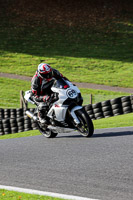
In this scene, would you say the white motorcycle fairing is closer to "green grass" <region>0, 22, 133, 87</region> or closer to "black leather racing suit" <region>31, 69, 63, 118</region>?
"black leather racing suit" <region>31, 69, 63, 118</region>

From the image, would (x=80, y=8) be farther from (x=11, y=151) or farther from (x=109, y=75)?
(x=11, y=151)

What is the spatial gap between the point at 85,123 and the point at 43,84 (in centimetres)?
159

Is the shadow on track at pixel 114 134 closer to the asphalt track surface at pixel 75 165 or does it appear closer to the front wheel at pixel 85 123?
the asphalt track surface at pixel 75 165

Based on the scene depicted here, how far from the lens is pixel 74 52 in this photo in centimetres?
3959

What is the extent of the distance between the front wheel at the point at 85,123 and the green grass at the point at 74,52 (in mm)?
19553

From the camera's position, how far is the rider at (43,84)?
9994mm

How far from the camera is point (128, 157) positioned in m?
7.36

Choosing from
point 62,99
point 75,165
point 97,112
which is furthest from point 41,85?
point 97,112

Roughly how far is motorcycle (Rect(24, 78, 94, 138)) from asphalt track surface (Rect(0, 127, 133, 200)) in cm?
31

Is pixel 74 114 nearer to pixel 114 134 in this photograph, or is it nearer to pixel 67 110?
pixel 67 110

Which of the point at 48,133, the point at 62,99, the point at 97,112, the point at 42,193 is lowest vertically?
the point at 97,112

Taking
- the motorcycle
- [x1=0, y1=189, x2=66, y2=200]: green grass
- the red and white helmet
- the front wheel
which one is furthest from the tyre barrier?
[x1=0, y1=189, x2=66, y2=200]: green grass

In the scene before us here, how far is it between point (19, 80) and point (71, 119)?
21156mm

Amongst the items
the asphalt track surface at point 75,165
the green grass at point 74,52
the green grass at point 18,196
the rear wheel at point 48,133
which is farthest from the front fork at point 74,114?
the green grass at point 74,52
